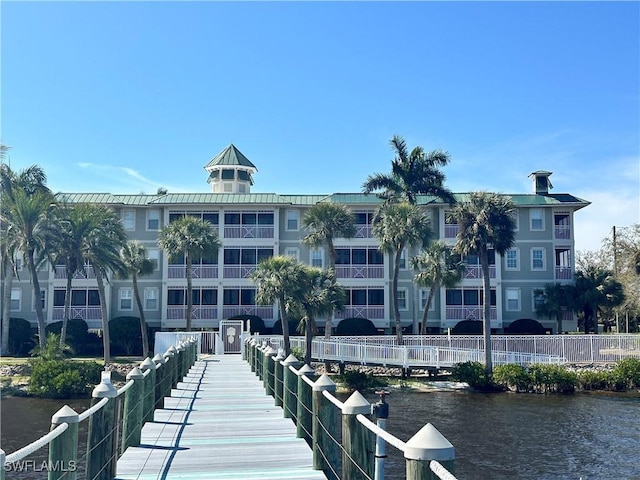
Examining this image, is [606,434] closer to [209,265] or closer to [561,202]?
[561,202]

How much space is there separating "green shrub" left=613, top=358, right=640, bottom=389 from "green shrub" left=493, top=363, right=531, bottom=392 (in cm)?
525

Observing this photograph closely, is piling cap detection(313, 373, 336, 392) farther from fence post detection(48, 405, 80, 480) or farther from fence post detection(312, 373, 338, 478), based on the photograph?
fence post detection(48, 405, 80, 480)

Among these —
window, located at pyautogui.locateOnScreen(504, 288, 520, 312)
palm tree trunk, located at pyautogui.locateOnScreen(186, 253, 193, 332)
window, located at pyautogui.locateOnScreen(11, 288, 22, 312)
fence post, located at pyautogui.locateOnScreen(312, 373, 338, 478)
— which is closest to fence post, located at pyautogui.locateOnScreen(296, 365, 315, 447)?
fence post, located at pyautogui.locateOnScreen(312, 373, 338, 478)

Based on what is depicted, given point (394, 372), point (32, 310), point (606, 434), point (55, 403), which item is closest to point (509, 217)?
point (394, 372)

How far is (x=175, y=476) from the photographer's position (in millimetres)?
7922

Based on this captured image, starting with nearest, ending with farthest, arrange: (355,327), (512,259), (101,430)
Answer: (101,430) < (355,327) < (512,259)

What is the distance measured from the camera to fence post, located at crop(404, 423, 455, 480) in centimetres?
398

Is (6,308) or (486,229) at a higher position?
(486,229)

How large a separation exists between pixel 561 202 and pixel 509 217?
45.7 ft

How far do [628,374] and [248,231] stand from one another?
26.3m

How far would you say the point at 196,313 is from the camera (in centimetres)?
4759

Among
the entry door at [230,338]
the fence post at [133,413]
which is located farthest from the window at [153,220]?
the fence post at [133,413]

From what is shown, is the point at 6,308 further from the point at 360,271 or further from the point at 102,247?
the point at 360,271

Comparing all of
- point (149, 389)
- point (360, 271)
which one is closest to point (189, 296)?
point (360, 271)
